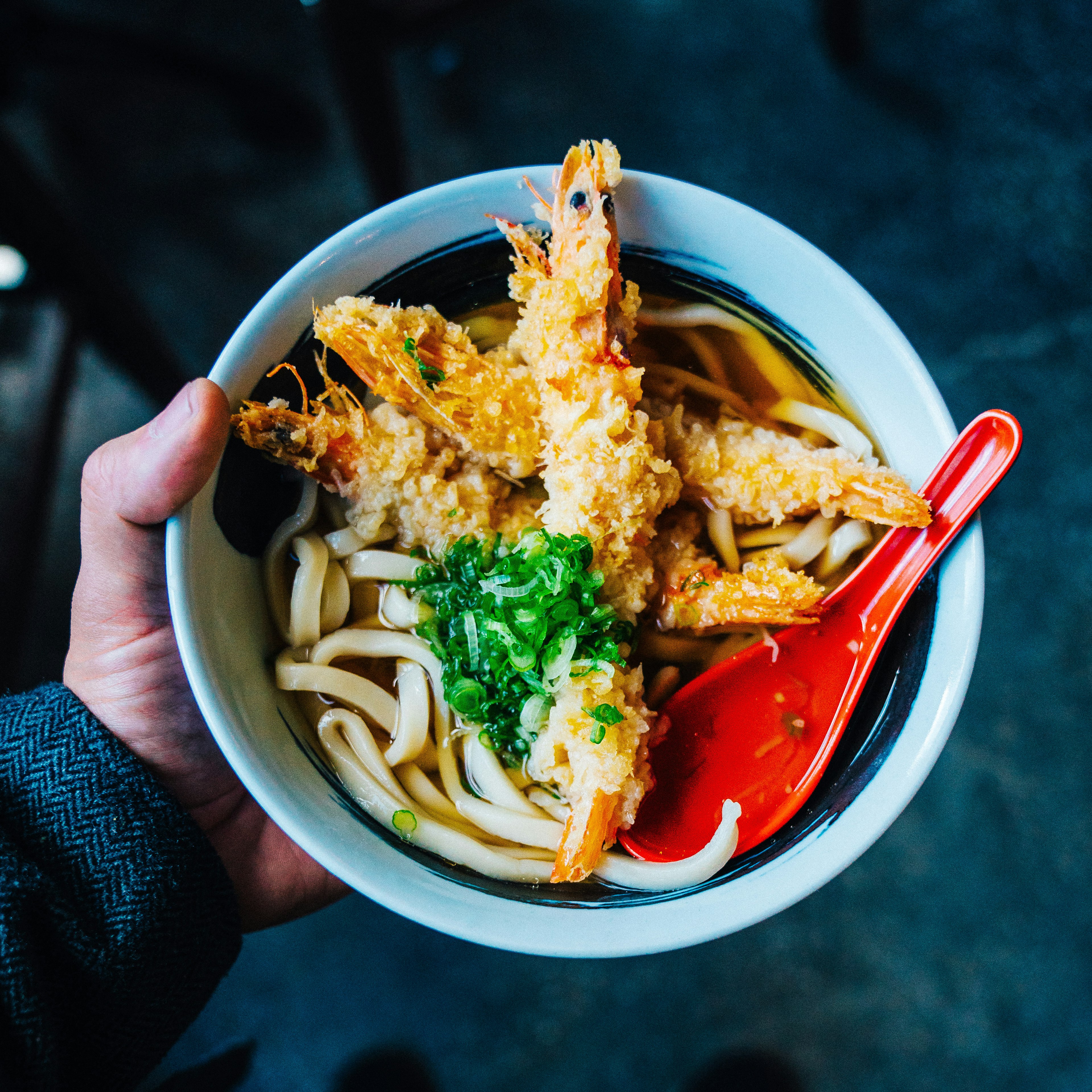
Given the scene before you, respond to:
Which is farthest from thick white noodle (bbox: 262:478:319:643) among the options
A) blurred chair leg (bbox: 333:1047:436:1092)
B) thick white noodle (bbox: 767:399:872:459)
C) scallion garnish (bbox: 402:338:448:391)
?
blurred chair leg (bbox: 333:1047:436:1092)

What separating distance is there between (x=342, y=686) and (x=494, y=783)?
0.97 feet

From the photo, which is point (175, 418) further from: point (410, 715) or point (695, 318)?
point (695, 318)

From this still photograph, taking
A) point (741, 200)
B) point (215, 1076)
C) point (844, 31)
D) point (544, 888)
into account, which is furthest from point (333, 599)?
point (844, 31)

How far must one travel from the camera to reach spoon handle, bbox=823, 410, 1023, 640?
122cm

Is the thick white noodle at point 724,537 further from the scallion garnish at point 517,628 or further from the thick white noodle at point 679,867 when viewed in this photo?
the thick white noodle at point 679,867

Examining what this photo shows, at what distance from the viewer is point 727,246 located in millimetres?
1291

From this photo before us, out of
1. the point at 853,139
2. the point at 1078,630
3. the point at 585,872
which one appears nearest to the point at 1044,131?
the point at 853,139

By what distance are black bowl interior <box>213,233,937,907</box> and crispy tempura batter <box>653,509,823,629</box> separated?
162mm

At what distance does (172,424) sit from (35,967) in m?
0.79

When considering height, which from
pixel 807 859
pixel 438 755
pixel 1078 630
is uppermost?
pixel 438 755

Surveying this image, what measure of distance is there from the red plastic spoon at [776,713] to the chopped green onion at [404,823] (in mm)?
330

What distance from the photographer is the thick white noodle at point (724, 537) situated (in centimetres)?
146

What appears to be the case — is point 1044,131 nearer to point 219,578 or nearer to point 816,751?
point 816,751

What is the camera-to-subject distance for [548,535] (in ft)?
4.28
